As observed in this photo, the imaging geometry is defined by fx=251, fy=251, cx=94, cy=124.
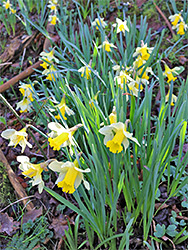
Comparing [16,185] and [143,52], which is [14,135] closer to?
[16,185]

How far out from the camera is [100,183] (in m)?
1.27

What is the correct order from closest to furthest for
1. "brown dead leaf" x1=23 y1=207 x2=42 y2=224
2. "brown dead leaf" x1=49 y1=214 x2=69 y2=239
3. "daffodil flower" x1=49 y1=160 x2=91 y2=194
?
"daffodil flower" x1=49 y1=160 x2=91 y2=194 < "brown dead leaf" x1=49 y1=214 x2=69 y2=239 < "brown dead leaf" x1=23 y1=207 x2=42 y2=224

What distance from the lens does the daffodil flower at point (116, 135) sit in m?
1.17

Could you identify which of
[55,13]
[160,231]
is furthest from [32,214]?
[55,13]

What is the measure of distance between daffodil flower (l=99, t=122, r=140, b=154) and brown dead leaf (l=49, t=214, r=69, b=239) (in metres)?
0.74

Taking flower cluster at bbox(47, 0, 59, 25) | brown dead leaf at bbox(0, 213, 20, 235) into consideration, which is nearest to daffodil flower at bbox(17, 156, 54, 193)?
brown dead leaf at bbox(0, 213, 20, 235)

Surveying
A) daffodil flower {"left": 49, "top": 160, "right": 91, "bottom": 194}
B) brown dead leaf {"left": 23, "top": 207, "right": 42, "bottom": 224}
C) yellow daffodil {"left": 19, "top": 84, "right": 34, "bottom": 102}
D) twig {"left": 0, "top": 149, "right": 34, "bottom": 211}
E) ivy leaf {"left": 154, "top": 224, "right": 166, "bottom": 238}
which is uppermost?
yellow daffodil {"left": 19, "top": 84, "right": 34, "bottom": 102}

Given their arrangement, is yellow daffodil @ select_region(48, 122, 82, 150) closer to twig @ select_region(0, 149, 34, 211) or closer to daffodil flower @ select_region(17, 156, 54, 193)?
daffodil flower @ select_region(17, 156, 54, 193)

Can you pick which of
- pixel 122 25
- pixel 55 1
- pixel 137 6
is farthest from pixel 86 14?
pixel 122 25

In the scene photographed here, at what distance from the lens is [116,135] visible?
3.90ft

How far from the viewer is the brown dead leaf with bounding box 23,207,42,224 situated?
67.2 inches

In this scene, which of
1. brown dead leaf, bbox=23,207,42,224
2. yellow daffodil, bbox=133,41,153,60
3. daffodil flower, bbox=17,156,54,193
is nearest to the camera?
daffodil flower, bbox=17,156,54,193

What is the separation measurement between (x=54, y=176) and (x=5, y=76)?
1748 millimetres

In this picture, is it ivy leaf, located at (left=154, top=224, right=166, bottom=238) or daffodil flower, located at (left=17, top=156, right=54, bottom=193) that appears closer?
daffodil flower, located at (left=17, top=156, right=54, bottom=193)
